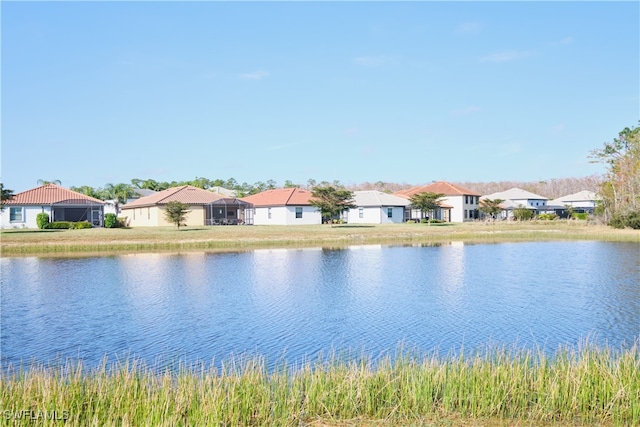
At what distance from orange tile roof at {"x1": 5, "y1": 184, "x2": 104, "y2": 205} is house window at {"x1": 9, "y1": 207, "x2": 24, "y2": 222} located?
0.84m

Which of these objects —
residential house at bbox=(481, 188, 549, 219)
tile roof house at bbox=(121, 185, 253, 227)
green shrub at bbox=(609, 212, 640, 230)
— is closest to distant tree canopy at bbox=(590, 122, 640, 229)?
green shrub at bbox=(609, 212, 640, 230)

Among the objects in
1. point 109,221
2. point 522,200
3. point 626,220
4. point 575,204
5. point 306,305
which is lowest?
point 306,305

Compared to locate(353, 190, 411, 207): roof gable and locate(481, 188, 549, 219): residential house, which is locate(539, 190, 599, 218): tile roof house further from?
locate(353, 190, 411, 207): roof gable

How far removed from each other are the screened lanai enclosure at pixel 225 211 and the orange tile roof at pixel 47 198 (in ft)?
39.7

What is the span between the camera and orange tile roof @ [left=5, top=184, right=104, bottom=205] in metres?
58.3

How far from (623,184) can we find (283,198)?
38.6 m

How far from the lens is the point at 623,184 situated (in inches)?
2645

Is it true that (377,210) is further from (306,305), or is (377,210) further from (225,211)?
(306,305)

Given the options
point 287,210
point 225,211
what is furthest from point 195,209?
point 287,210

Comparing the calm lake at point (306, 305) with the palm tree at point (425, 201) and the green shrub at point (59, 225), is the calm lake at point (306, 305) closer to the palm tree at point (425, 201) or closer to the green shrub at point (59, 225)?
the green shrub at point (59, 225)

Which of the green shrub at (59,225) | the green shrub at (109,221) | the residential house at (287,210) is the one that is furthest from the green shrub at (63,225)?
the residential house at (287,210)

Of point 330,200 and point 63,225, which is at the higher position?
point 330,200

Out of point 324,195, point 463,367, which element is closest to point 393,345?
point 463,367

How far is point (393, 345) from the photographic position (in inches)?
581
